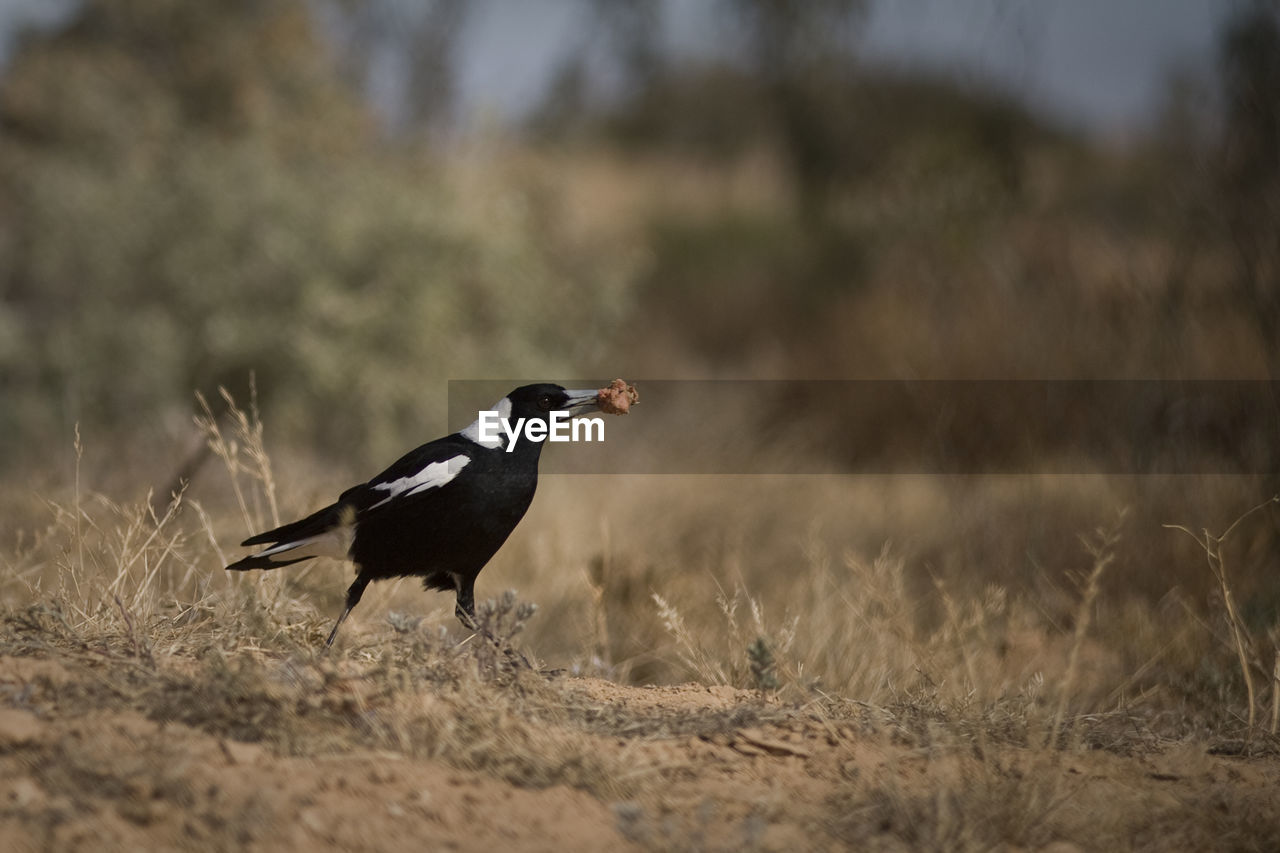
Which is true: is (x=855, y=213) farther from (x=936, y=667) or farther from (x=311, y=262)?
(x=936, y=667)

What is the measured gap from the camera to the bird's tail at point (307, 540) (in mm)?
3535

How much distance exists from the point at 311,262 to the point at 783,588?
4.98 m

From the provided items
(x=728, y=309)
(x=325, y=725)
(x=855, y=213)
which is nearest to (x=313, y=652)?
(x=325, y=725)

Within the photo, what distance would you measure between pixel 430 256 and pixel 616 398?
20.6 feet

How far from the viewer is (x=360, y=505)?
11.9ft

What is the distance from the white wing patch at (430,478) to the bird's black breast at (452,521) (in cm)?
1

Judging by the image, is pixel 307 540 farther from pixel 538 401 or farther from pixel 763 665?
pixel 763 665

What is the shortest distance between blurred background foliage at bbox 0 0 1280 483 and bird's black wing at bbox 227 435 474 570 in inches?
129

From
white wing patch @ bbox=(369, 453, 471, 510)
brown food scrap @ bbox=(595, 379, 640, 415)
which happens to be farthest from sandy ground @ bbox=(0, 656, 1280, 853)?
brown food scrap @ bbox=(595, 379, 640, 415)

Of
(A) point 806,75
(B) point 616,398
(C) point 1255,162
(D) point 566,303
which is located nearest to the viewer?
(B) point 616,398

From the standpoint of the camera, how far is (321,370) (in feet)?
28.8

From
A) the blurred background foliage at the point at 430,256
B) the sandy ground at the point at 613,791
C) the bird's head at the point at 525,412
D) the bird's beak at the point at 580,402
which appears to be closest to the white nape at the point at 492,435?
the bird's head at the point at 525,412

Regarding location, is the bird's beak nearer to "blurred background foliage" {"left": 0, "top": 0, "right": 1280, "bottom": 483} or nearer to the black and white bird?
the black and white bird

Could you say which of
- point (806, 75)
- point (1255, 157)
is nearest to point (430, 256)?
point (1255, 157)
